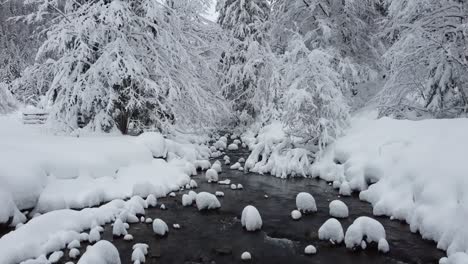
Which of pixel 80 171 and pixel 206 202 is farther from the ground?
pixel 80 171

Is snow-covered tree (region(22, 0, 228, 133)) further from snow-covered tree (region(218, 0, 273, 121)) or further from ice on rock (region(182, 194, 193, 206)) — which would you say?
snow-covered tree (region(218, 0, 273, 121))

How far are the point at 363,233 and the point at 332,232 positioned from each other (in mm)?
540

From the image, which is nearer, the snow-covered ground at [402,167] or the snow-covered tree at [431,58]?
the snow-covered ground at [402,167]

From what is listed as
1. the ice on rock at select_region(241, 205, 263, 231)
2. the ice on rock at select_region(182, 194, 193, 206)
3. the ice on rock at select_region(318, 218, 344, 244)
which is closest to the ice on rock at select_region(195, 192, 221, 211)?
the ice on rock at select_region(182, 194, 193, 206)

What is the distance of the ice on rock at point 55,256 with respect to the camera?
20.1 feet

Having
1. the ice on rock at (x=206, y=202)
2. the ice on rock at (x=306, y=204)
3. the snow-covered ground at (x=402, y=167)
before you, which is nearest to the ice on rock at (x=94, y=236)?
the ice on rock at (x=206, y=202)

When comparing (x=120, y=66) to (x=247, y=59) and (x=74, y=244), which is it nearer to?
(x=74, y=244)

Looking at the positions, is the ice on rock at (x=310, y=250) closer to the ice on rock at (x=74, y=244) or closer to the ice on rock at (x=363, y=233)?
the ice on rock at (x=363, y=233)

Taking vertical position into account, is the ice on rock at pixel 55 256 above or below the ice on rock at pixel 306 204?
below

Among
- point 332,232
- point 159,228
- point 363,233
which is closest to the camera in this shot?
point 363,233

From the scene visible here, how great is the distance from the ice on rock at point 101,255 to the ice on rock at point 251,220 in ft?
8.89

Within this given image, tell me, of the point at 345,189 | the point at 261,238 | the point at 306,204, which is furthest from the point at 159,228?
the point at 345,189

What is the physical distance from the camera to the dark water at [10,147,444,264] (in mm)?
6469

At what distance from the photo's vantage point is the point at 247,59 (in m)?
21.1
